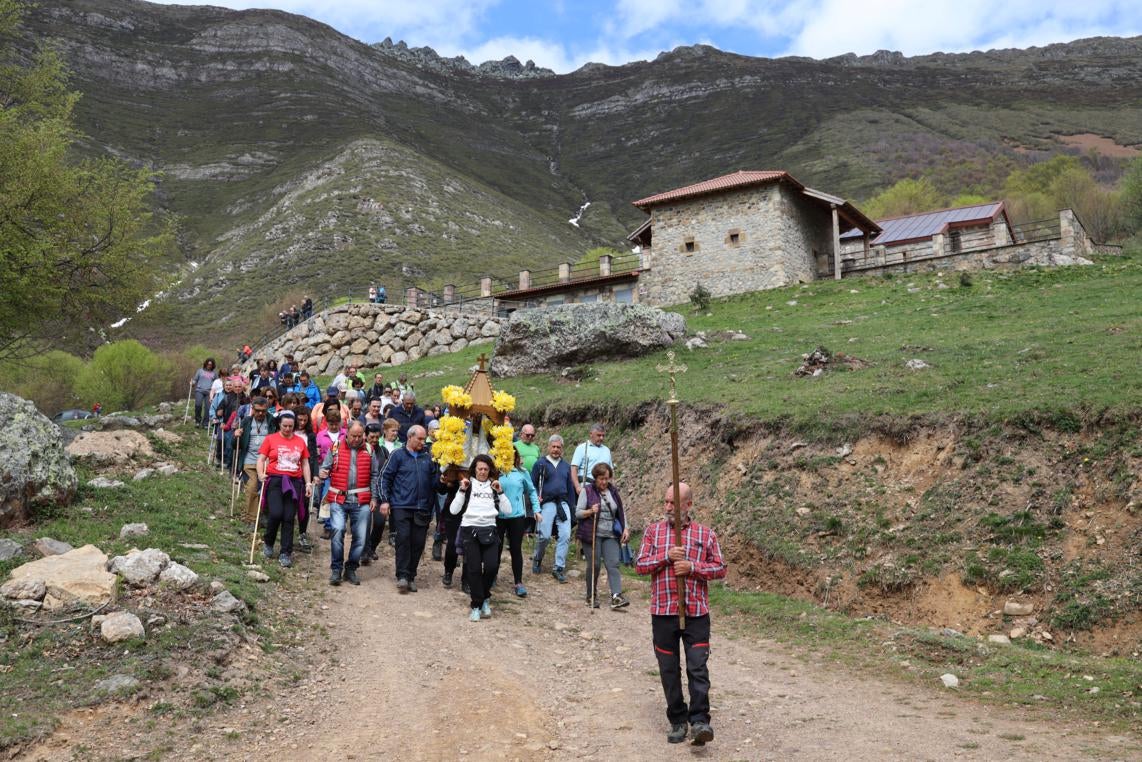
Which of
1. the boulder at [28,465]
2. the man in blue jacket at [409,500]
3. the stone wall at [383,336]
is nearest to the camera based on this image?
the boulder at [28,465]

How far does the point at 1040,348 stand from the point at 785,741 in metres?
11.3

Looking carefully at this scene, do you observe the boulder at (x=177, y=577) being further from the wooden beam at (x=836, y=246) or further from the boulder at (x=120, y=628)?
the wooden beam at (x=836, y=246)

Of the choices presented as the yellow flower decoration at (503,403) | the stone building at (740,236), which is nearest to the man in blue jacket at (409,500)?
the yellow flower decoration at (503,403)

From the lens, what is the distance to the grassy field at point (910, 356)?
12289mm

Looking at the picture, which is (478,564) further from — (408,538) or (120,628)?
(120,628)

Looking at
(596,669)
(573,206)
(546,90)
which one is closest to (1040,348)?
(596,669)

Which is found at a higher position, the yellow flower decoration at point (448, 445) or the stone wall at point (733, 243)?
the stone wall at point (733, 243)

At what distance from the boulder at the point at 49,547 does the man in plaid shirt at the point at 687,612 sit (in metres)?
6.31

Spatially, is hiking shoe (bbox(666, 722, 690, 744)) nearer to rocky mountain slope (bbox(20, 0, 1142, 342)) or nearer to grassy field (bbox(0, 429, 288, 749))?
grassy field (bbox(0, 429, 288, 749))

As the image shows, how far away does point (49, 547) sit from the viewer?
8867mm

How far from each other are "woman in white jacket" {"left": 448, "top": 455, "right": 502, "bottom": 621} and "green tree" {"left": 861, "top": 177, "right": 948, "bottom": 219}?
2489 inches

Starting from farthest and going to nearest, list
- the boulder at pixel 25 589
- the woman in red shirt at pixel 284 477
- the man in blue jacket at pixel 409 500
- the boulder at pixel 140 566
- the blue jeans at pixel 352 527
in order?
1. the woman in red shirt at pixel 284 477
2. the man in blue jacket at pixel 409 500
3. the blue jeans at pixel 352 527
4. the boulder at pixel 140 566
5. the boulder at pixel 25 589

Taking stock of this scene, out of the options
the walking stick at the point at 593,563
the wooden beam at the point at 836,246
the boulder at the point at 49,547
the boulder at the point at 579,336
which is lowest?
the walking stick at the point at 593,563

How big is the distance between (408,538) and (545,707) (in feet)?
13.2
